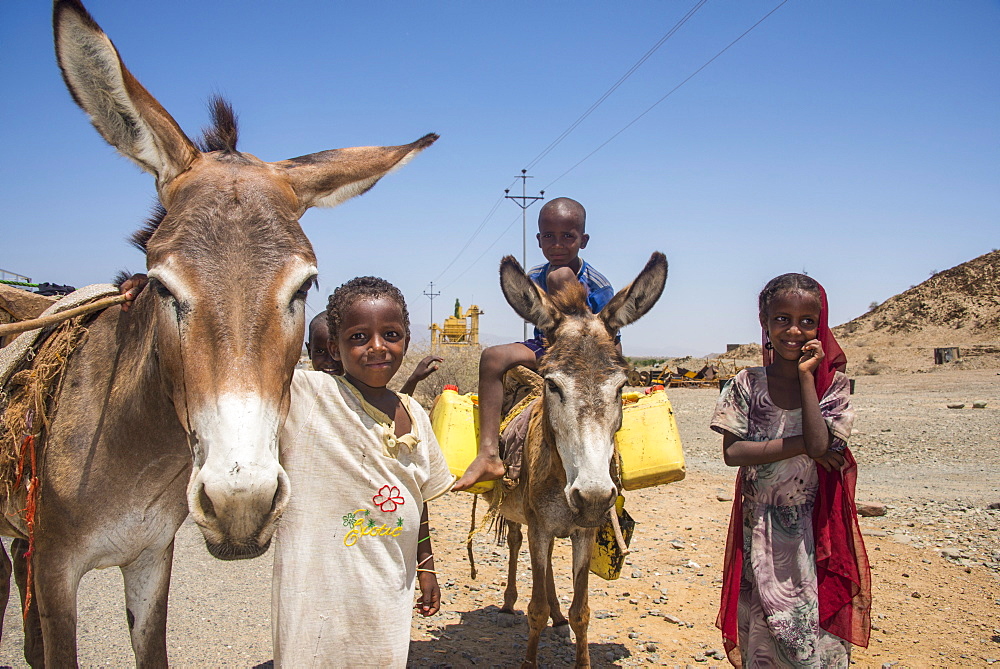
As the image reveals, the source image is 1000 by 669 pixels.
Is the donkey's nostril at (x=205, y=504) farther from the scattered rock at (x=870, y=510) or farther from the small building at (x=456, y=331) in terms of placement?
the small building at (x=456, y=331)

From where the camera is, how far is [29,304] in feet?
12.0

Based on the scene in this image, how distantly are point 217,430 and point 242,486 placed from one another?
0.55ft

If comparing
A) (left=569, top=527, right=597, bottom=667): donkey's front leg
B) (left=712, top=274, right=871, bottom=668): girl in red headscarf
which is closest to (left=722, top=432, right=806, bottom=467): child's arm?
(left=712, top=274, right=871, bottom=668): girl in red headscarf

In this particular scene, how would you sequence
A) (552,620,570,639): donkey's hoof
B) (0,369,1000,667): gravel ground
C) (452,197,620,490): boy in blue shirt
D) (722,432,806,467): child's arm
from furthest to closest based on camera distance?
(552,620,570,639): donkey's hoof
(0,369,1000,667): gravel ground
(452,197,620,490): boy in blue shirt
(722,432,806,467): child's arm

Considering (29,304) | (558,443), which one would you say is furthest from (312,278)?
(29,304)

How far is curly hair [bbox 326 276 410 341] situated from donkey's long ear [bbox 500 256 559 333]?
3.13ft

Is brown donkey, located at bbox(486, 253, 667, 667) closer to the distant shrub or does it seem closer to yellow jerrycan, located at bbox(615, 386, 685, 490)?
yellow jerrycan, located at bbox(615, 386, 685, 490)

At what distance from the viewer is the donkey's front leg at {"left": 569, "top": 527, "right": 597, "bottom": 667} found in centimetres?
387

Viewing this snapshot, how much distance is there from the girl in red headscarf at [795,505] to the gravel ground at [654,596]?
143 cm

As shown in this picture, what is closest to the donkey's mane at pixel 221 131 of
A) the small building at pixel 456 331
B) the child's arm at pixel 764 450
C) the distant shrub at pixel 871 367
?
the child's arm at pixel 764 450

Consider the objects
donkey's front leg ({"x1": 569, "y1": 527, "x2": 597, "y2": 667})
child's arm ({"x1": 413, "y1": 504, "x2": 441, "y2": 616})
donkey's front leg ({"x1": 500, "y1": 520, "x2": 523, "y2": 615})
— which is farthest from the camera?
donkey's front leg ({"x1": 500, "y1": 520, "x2": 523, "y2": 615})

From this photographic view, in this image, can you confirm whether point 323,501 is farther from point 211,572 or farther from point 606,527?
point 211,572

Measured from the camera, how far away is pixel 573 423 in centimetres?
325

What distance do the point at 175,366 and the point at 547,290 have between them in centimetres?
294
